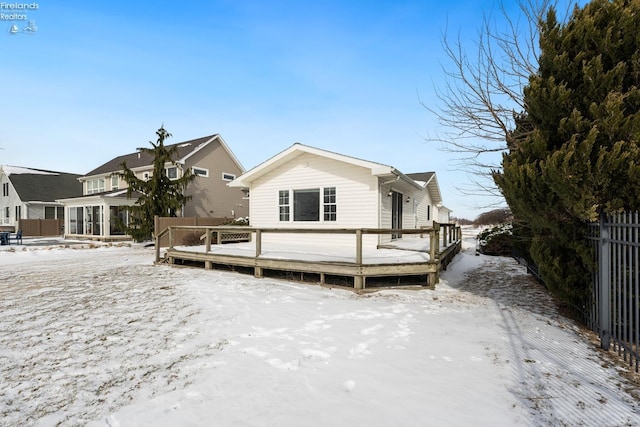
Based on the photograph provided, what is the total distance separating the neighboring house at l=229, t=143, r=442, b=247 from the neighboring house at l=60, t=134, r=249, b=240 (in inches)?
311

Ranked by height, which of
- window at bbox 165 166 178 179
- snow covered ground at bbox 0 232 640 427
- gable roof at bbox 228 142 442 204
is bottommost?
snow covered ground at bbox 0 232 640 427

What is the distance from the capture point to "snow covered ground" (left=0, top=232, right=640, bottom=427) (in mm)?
2553

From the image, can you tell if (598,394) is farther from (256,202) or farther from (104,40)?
(104,40)

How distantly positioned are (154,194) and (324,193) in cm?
1210

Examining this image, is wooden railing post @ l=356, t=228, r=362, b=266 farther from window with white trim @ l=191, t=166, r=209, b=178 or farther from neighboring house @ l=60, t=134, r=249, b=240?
window with white trim @ l=191, t=166, r=209, b=178

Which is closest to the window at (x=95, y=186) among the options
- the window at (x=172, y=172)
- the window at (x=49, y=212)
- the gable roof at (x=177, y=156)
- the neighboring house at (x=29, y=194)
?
the gable roof at (x=177, y=156)

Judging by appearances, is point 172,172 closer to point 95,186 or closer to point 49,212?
point 95,186

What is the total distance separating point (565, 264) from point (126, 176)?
66.9 feet

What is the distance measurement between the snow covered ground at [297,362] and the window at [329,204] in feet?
16.2

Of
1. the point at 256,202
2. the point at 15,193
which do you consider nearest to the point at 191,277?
the point at 256,202

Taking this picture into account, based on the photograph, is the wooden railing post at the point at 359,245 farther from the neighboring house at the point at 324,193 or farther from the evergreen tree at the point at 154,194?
the evergreen tree at the point at 154,194

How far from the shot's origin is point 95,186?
25.4m

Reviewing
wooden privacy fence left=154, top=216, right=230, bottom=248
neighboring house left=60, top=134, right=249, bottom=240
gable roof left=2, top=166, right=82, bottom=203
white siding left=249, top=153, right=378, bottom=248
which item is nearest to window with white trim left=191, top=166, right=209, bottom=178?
neighboring house left=60, top=134, right=249, bottom=240

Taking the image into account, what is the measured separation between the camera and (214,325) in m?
4.64
